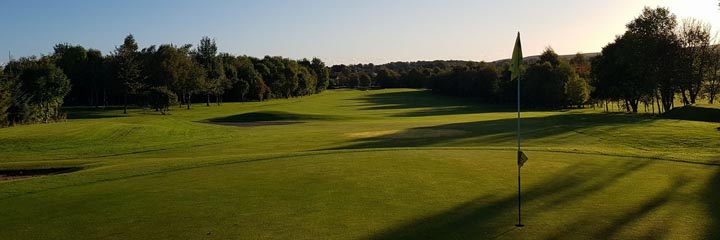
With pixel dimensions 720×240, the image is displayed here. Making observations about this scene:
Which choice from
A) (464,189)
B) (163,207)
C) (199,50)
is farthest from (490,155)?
(199,50)

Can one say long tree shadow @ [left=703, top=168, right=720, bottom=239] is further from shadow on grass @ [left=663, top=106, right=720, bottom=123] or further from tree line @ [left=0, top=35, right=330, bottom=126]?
tree line @ [left=0, top=35, right=330, bottom=126]

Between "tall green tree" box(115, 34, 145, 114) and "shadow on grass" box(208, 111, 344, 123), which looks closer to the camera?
"shadow on grass" box(208, 111, 344, 123)

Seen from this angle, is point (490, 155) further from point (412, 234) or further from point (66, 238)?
point (66, 238)

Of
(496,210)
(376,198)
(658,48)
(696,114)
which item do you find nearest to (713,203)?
(496,210)

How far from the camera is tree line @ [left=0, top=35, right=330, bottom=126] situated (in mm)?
56875

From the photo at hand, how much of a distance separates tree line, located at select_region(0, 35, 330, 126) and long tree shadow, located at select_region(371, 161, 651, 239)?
4544cm

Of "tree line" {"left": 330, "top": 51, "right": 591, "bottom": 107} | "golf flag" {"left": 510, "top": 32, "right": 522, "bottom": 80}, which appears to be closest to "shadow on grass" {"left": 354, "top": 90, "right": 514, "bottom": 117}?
"tree line" {"left": 330, "top": 51, "right": 591, "bottom": 107}

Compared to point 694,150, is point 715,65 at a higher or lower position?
higher

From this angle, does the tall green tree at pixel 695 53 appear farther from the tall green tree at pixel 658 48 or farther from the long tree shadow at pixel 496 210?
the long tree shadow at pixel 496 210

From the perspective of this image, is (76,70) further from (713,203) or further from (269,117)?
(713,203)

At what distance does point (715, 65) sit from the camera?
57656 mm

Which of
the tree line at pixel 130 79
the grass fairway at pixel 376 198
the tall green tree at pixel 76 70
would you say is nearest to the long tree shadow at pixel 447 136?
the grass fairway at pixel 376 198

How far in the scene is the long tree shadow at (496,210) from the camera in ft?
29.6

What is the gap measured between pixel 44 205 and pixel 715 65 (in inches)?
2620
